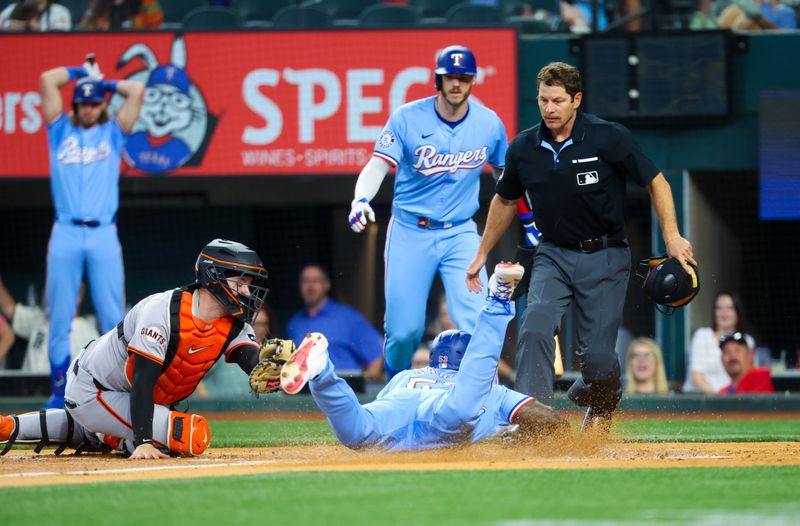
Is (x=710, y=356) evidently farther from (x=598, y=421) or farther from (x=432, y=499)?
(x=432, y=499)

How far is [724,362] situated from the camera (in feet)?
37.1

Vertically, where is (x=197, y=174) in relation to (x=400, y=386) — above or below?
above

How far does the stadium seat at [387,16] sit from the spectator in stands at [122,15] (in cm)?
209

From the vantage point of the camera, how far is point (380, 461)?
6.08 metres

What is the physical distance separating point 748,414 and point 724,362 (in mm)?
517

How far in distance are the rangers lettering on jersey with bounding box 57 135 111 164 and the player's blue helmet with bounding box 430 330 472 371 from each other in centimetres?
504

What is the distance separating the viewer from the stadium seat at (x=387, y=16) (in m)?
12.0

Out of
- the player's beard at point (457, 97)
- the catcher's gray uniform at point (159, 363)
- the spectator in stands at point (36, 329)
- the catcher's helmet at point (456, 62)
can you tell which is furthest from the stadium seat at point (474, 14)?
the catcher's gray uniform at point (159, 363)

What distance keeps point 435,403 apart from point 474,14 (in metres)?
6.81

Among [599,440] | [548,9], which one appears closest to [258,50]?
[548,9]

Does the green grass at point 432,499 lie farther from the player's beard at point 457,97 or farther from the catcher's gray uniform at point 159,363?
the player's beard at point 457,97

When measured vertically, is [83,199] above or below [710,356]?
above

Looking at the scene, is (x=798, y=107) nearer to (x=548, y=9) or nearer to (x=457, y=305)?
(x=548, y=9)

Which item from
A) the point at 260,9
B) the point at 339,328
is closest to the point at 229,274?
the point at 339,328
